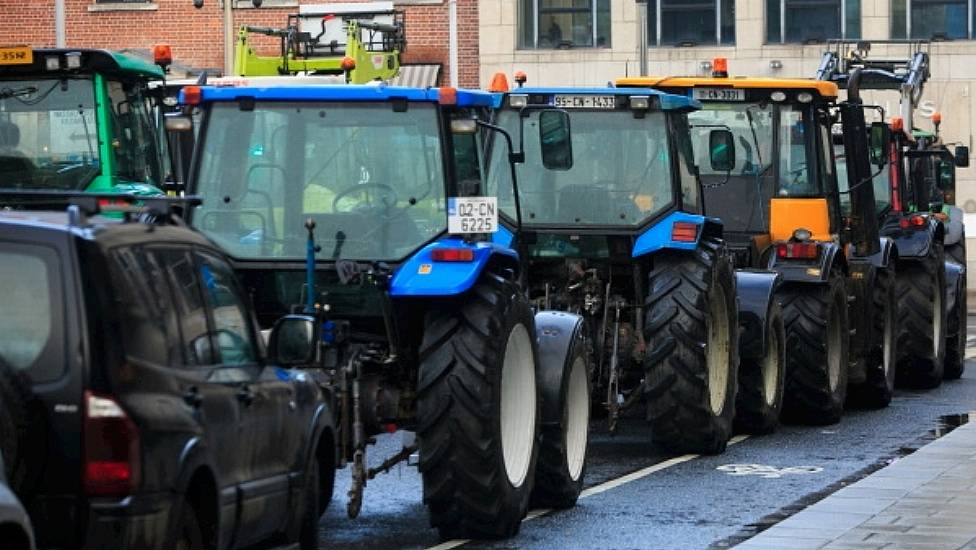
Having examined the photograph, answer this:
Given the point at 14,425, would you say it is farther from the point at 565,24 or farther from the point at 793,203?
the point at 565,24

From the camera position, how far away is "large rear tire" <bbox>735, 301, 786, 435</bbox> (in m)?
17.6

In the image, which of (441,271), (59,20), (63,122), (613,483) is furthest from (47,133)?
(59,20)

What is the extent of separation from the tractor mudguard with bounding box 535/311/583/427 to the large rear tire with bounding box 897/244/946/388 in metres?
9.83

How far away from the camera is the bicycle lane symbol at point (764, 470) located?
15.1 m

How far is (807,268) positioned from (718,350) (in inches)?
84.5

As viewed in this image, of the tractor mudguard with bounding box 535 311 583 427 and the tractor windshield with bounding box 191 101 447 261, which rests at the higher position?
the tractor windshield with bounding box 191 101 447 261

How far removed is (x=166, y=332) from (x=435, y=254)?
355 centimetres

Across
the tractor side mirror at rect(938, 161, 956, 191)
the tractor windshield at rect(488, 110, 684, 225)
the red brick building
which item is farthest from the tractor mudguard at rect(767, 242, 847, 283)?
the red brick building

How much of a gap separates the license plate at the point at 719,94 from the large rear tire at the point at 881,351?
2739 millimetres

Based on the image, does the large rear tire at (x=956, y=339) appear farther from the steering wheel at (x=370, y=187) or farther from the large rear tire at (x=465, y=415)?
the large rear tire at (x=465, y=415)

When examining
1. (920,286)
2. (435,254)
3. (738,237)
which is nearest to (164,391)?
(435,254)

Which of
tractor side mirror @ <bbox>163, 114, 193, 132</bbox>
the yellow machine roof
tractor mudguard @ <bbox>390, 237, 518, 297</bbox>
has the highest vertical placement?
the yellow machine roof

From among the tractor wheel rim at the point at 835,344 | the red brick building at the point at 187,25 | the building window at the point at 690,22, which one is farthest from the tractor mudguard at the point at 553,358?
the red brick building at the point at 187,25

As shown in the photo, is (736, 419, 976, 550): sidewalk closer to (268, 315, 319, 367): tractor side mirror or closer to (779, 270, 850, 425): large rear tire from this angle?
(268, 315, 319, 367): tractor side mirror
